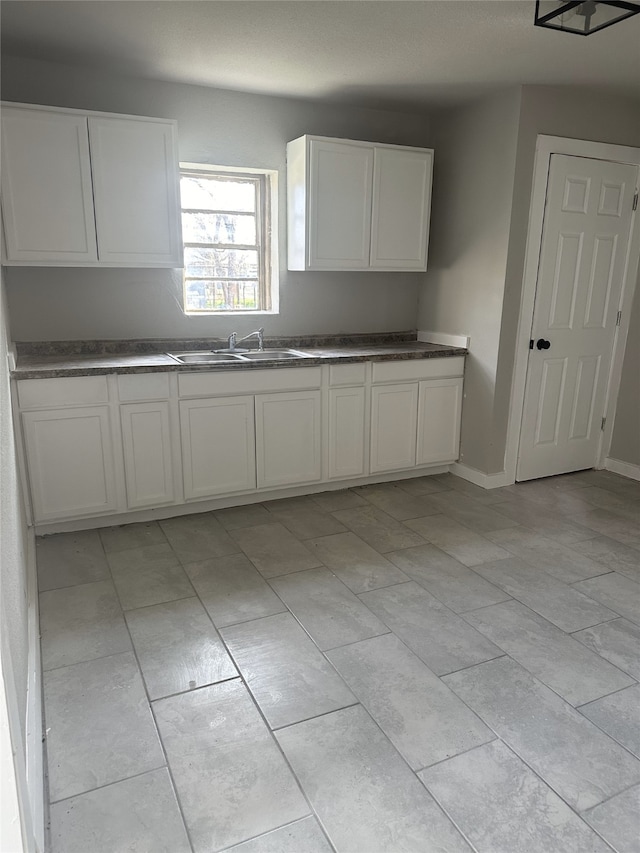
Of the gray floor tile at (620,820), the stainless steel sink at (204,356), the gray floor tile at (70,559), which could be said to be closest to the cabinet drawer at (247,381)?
the stainless steel sink at (204,356)

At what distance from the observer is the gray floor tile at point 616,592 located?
2.51m

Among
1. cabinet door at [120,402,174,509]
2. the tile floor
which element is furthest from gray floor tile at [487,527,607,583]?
cabinet door at [120,402,174,509]

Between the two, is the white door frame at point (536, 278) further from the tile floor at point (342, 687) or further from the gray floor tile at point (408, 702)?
the gray floor tile at point (408, 702)

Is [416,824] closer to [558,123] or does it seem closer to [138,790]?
[138,790]

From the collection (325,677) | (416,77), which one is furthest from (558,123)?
(325,677)

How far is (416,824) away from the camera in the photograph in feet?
5.00

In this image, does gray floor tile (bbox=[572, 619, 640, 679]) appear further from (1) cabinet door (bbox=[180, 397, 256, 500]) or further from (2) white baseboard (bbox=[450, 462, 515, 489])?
(1) cabinet door (bbox=[180, 397, 256, 500])

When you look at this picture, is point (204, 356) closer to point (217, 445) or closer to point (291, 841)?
point (217, 445)

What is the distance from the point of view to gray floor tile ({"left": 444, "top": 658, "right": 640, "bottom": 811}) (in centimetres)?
166

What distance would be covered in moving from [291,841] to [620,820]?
2.82 feet

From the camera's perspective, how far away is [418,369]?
3904mm

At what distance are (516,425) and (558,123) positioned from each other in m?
1.86

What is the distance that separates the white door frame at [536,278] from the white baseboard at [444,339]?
0.38 m

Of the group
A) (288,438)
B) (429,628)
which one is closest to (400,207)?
(288,438)
